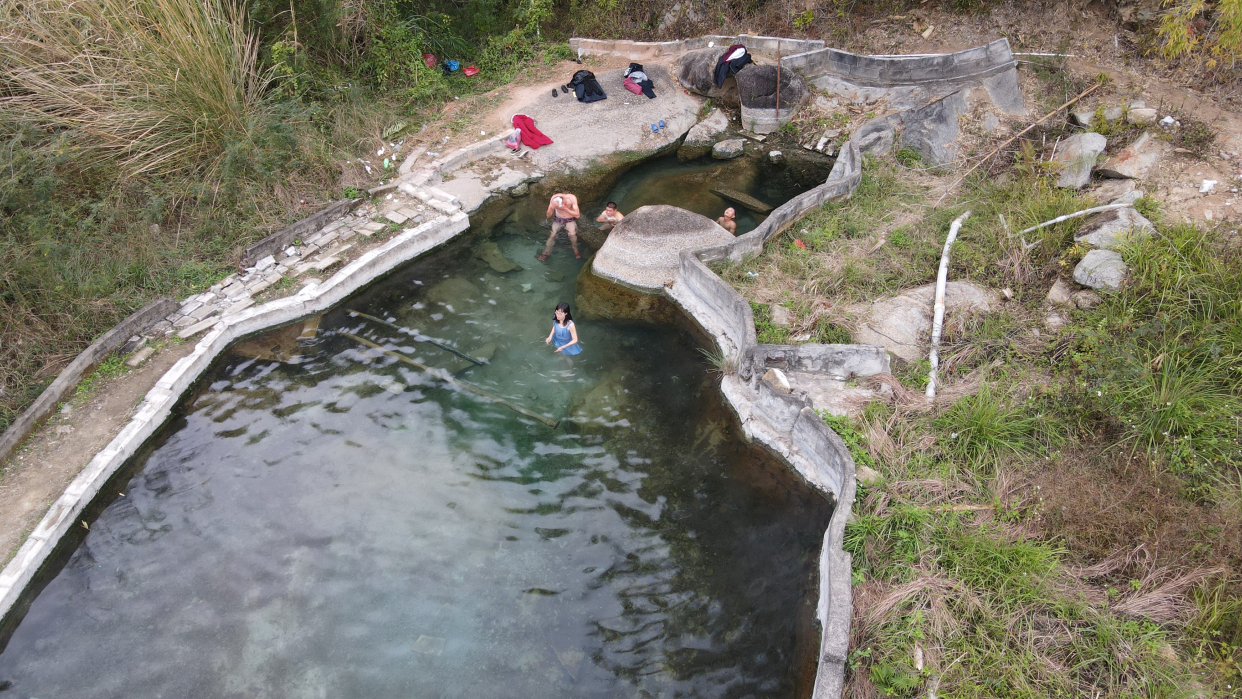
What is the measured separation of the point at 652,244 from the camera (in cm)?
938

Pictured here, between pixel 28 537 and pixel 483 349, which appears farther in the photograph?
pixel 483 349

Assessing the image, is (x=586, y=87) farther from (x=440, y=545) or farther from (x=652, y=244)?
(x=440, y=545)

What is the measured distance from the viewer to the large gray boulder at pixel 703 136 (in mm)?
12695

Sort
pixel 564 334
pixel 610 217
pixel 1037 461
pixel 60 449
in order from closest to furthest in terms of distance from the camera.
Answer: pixel 1037 461 → pixel 60 449 → pixel 564 334 → pixel 610 217

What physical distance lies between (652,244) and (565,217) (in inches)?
71.4

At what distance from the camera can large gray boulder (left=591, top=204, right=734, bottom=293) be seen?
30.7 feet

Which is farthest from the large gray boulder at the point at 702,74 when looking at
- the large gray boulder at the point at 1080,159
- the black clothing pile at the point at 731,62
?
the large gray boulder at the point at 1080,159

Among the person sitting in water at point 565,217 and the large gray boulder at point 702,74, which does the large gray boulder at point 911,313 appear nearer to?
the person sitting in water at point 565,217

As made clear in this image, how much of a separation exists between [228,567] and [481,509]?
2438 millimetres

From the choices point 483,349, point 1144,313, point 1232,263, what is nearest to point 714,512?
point 483,349

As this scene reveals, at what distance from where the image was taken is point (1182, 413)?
6.00m

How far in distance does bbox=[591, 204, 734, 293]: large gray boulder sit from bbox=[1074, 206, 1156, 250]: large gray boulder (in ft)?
14.5

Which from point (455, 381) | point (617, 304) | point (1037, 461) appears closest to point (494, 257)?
point (617, 304)

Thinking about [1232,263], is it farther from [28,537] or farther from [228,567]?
[28,537]
